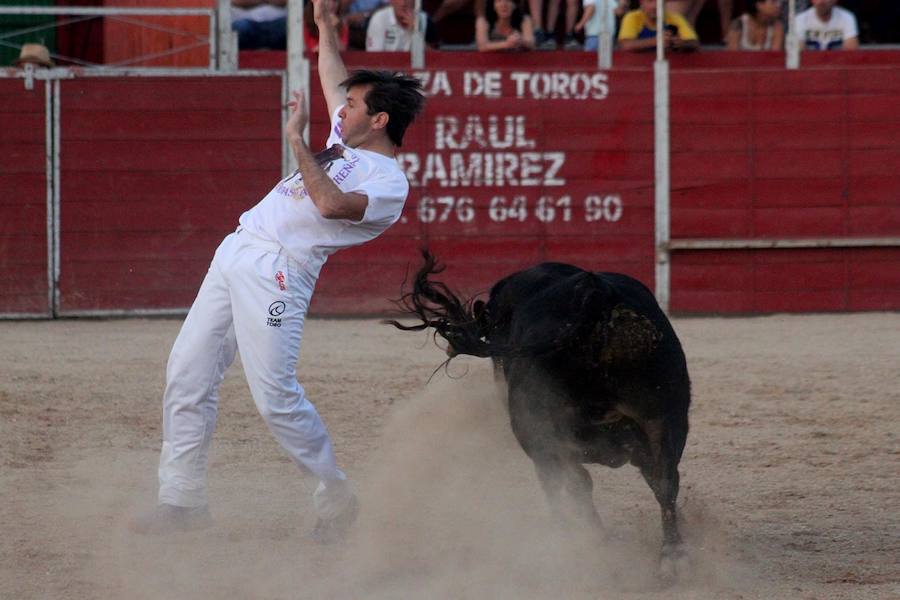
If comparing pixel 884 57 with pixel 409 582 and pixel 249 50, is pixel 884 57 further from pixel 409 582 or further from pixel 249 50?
pixel 409 582

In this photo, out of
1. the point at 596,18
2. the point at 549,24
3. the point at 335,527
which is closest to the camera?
the point at 335,527

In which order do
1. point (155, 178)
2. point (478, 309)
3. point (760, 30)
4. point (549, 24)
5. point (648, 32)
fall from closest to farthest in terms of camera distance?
1. point (478, 309)
2. point (155, 178)
3. point (648, 32)
4. point (549, 24)
5. point (760, 30)

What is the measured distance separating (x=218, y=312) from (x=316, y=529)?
31.1 inches

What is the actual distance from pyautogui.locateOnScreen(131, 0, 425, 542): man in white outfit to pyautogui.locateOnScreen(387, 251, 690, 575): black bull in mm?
349

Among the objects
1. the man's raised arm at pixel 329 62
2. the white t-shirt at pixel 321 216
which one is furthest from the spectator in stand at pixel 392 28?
the white t-shirt at pixel 321 216

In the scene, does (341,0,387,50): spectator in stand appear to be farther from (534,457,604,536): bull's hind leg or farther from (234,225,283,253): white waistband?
(534,457,604,536): bull's hind leg

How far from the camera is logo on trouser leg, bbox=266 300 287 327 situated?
14.0 ft

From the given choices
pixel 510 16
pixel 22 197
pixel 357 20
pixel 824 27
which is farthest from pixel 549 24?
pixel 22 197

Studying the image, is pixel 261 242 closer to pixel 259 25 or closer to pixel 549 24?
pixel 259 25

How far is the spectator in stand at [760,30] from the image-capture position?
11.6 meters

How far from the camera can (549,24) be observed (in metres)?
11.6

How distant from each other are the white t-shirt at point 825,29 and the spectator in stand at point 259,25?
171 inches

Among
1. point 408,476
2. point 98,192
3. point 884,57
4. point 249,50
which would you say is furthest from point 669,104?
point 408,476

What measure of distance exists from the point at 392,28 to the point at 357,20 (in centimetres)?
30
